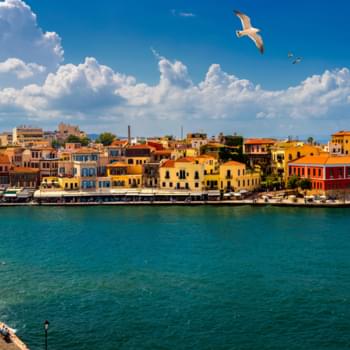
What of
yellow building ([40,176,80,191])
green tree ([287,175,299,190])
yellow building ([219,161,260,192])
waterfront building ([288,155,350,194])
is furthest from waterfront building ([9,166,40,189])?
waterfront building ([288,155,350,194])

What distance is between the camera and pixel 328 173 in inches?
1837

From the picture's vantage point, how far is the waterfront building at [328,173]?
46.6 metres

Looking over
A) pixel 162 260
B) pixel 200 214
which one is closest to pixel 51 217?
pixel 200 214

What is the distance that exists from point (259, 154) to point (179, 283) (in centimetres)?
3480

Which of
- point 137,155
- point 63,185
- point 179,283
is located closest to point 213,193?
point 137,155

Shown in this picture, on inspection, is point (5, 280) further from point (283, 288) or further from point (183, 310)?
point (283, 288)

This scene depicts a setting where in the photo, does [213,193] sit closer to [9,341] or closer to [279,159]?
[279,159]

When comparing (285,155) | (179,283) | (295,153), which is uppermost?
(295,153)

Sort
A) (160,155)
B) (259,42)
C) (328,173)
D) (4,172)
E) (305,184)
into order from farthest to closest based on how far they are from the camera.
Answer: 1. (160,155)
2. (4,172)
3. (305,184)
4. (328,173)
5. (259,42)

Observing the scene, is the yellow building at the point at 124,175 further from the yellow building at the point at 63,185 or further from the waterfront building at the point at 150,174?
the yellow building at the point at 63,185

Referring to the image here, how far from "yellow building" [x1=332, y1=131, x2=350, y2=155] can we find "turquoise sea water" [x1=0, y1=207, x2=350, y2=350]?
26.2m

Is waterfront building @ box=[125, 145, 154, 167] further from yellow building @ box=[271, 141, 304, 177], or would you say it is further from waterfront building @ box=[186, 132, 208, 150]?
yellow building @ box=[271, 141, 304, 177]

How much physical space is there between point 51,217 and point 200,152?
824 inches

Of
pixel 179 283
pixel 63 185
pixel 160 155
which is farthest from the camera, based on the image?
pixel 160 155
